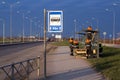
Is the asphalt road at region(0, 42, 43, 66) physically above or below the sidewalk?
below

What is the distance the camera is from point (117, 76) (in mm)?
18156

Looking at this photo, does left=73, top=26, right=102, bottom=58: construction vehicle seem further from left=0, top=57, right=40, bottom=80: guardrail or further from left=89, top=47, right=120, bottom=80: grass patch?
left=0, top=57, right=40, bottom=80: guardrail

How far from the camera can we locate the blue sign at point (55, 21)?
60.7 feet

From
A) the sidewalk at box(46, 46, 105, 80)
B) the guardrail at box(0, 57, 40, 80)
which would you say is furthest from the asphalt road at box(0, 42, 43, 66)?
the guardrail at box(0, 57, 40, 80)

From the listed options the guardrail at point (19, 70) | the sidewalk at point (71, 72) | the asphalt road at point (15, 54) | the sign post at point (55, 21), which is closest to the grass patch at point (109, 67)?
the sidewalk at point (71, 72)

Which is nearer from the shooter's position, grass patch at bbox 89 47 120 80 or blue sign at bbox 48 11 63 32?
blue sign at bbox 48 11 63 32

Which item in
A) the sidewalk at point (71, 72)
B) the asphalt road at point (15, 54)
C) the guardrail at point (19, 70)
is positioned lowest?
the asphalt road at point (15, 54)

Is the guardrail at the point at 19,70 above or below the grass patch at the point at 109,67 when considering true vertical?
above

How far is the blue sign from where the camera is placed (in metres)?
18.5

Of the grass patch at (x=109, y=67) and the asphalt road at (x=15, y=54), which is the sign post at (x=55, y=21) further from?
the asphalt road at (x=15, y=54)

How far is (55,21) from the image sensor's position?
1859 centimetres

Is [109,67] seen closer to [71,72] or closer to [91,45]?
[71,72]

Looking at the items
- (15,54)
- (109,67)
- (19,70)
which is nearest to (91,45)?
(109,67)

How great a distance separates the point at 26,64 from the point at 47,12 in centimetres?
296
